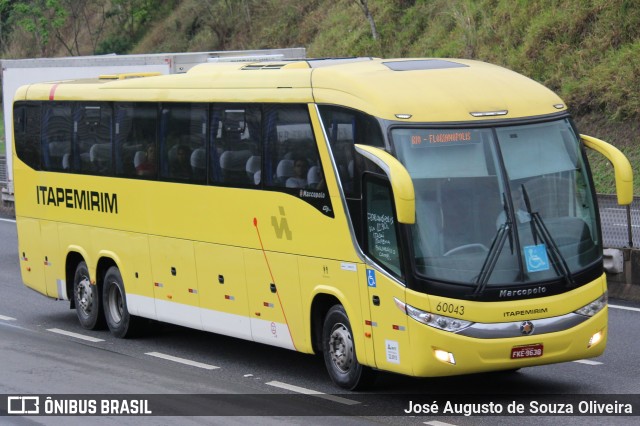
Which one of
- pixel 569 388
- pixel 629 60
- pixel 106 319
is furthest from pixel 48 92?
pixel 629 60

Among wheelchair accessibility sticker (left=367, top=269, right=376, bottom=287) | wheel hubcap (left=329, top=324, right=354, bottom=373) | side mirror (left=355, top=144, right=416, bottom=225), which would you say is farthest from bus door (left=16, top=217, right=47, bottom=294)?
side mirror (left=355, top=144, right=416, bottom=225)

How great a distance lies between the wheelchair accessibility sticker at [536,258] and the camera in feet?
37.8

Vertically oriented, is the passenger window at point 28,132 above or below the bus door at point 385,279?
above

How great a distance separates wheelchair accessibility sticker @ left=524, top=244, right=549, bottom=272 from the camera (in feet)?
→ 37.8

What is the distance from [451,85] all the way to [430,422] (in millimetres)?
3211

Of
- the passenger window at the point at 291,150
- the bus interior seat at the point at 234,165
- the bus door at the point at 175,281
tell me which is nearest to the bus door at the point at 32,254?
the bus door at the point at 175,281

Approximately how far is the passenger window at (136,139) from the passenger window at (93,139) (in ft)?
0.84

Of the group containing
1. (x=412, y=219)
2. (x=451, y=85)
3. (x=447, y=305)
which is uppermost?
(x=451, y=85)

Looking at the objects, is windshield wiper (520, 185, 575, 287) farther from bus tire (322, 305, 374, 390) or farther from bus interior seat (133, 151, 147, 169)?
bus interior seat (133, 151, 147, 169)

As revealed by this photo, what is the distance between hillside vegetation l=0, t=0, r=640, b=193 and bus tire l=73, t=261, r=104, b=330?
649 inches

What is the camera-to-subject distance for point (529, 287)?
450 inches

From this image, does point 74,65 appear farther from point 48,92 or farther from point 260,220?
point 260,220

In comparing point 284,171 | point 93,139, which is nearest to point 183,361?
point 284,171

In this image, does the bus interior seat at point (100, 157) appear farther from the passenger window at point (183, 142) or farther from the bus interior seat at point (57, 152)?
the passenger window at point (183, 142)
